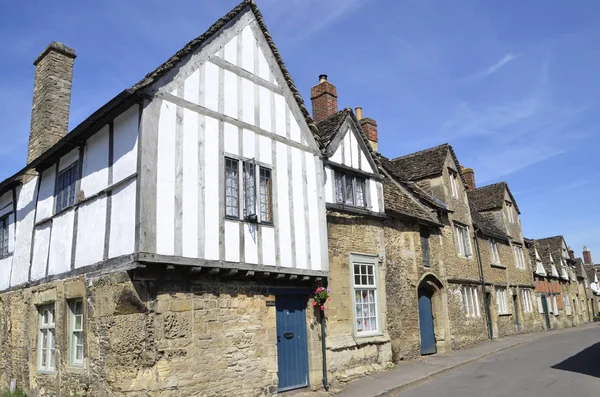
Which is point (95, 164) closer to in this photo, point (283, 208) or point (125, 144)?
point (125, 144)

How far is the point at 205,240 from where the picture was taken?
830 cm

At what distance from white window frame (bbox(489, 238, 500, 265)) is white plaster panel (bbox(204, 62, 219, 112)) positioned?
18.2 m

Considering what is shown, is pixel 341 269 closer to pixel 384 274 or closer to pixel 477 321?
pixel 384 274

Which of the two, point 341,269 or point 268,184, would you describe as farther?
point 341,269

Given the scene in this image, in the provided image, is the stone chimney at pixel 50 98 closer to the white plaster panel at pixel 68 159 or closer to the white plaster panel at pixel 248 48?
the white plaster panel at pixel 68 159

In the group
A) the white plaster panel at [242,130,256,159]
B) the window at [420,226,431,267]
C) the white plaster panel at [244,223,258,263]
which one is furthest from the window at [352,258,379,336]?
the white plaster panel at [242,130,256,159]

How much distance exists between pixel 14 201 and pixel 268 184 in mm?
7857

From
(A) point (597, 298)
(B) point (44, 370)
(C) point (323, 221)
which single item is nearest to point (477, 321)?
(C) point (323, 221)

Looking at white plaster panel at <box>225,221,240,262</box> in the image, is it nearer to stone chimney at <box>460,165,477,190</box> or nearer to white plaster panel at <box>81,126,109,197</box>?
white plaster panel at <box>81,126,109,197</box>

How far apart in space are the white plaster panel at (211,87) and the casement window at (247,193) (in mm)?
1124

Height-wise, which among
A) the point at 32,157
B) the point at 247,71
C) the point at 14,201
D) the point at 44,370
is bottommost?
the point at 44,370

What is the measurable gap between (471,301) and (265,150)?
1285 centimetres

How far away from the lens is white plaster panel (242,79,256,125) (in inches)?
383

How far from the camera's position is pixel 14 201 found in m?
12.7
